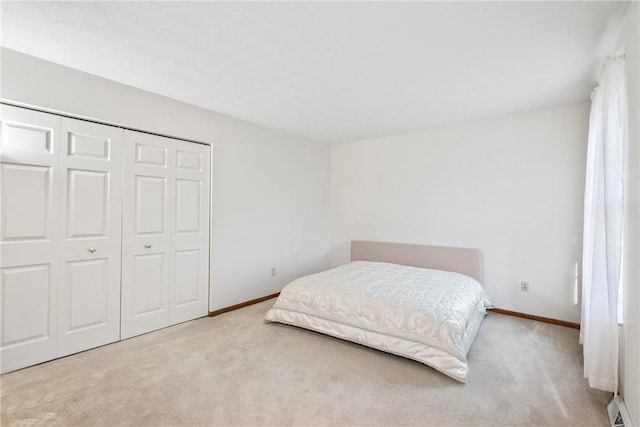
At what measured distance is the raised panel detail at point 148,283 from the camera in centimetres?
291

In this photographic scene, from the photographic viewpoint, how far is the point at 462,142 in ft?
12.8

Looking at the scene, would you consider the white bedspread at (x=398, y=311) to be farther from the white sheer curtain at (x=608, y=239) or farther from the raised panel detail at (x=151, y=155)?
the raised panel detail at (x=151, y=155)

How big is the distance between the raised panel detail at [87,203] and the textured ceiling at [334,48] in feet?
3.00

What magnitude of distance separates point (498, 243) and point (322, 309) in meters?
A: 2.39

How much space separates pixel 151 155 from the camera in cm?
301

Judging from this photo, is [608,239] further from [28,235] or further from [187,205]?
[28,235]

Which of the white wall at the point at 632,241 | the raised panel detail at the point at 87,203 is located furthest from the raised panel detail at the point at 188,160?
the white wall at the point at 632,241

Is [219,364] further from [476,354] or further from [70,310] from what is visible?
[476,354]

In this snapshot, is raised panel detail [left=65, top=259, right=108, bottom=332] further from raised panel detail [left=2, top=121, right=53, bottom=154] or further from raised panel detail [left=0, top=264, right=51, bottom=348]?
raised panel detail [left=2, top=121, right=53, bottom=154]

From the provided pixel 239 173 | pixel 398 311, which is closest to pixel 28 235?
pixel 239 173

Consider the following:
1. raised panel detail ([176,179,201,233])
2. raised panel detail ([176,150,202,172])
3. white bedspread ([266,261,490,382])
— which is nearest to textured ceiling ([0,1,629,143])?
raised panel detail ([176,150,202,172])

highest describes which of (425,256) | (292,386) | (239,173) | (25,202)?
(239,173)

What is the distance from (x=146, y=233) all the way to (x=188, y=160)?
2.96 feet

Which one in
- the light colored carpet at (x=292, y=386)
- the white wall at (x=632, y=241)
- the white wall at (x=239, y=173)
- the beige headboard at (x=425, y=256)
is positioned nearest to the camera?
the white wall at (x=632, y=241)
